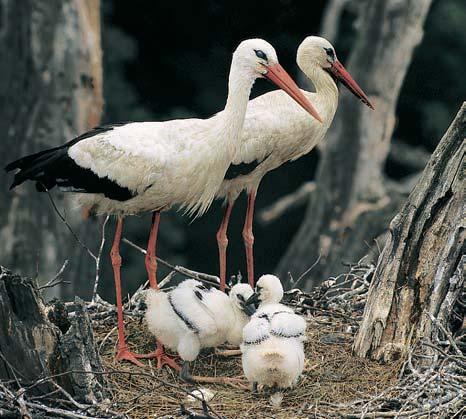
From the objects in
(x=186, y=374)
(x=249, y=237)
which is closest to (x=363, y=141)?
(x=249, y=237)

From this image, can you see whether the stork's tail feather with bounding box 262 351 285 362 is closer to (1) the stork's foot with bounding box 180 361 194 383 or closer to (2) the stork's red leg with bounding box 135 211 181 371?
(1) the stork's foot with bounding box 180 361 194 383

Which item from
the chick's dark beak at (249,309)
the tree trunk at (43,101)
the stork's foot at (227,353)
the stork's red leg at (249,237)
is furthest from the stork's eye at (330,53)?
the tree trunk at (43,101)

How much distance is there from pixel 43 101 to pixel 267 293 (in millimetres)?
5035

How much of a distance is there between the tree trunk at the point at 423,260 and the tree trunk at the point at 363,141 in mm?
5753

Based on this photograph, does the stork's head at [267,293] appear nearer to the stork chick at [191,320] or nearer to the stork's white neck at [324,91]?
the stork chick at [191,320]

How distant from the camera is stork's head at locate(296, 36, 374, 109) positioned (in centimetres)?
862

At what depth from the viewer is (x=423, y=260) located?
23.0ft

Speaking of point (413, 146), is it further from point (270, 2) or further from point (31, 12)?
point (31, 12)

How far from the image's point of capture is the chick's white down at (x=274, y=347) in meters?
6.64

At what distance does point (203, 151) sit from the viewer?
7320 mm

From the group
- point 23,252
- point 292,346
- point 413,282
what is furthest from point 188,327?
point 23,252

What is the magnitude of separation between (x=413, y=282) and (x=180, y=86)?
35.0 feet

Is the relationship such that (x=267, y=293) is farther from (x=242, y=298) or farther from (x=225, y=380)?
(x=225, y=380)

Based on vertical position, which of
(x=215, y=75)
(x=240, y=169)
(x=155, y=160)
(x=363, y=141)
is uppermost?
(x=155, y=160)
